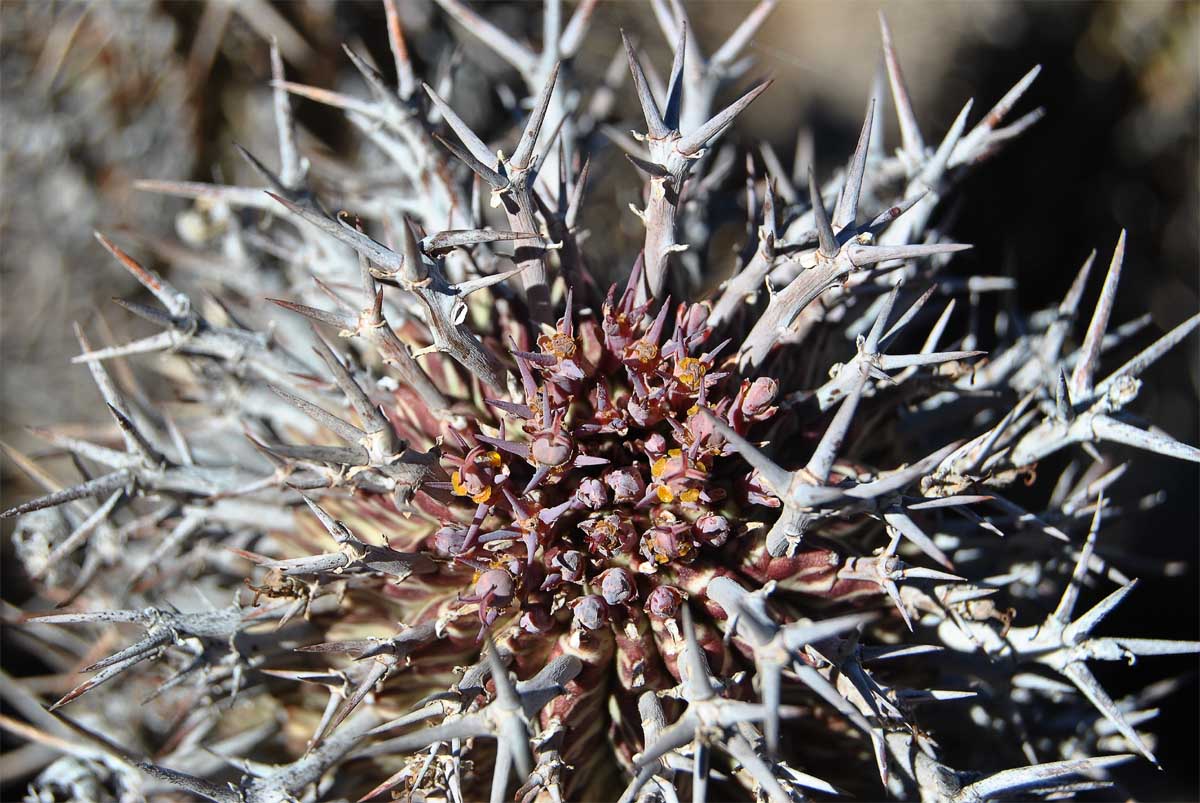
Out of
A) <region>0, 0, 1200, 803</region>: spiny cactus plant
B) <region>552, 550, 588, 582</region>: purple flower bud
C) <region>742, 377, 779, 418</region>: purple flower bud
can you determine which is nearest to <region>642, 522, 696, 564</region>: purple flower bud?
<region>0, 0, 1200, 803</region>: spiny cactus plant

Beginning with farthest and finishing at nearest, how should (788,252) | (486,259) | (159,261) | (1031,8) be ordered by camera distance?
(1031,8), (159,261), (486,259), (788,252)

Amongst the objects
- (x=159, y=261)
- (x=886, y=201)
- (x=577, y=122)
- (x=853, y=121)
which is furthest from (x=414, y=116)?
(x=853, y=121)

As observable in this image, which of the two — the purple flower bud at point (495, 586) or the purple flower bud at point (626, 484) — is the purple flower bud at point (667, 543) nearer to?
the purple flower bud at point (626, 484)

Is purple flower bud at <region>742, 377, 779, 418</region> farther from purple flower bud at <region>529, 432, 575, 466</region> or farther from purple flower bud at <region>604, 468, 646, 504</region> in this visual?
purple flower bud at <region>529, 432, 575, 466</region>

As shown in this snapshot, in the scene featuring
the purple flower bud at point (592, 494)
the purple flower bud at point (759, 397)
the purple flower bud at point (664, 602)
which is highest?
the purple flower bud at point (759, 397)

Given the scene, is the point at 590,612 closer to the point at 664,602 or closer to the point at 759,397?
the point at 664,602

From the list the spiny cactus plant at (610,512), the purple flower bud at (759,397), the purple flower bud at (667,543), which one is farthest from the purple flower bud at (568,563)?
the purple flower bud at (759,397)

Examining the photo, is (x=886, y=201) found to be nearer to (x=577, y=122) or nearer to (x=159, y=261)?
(x=577, y=122)
